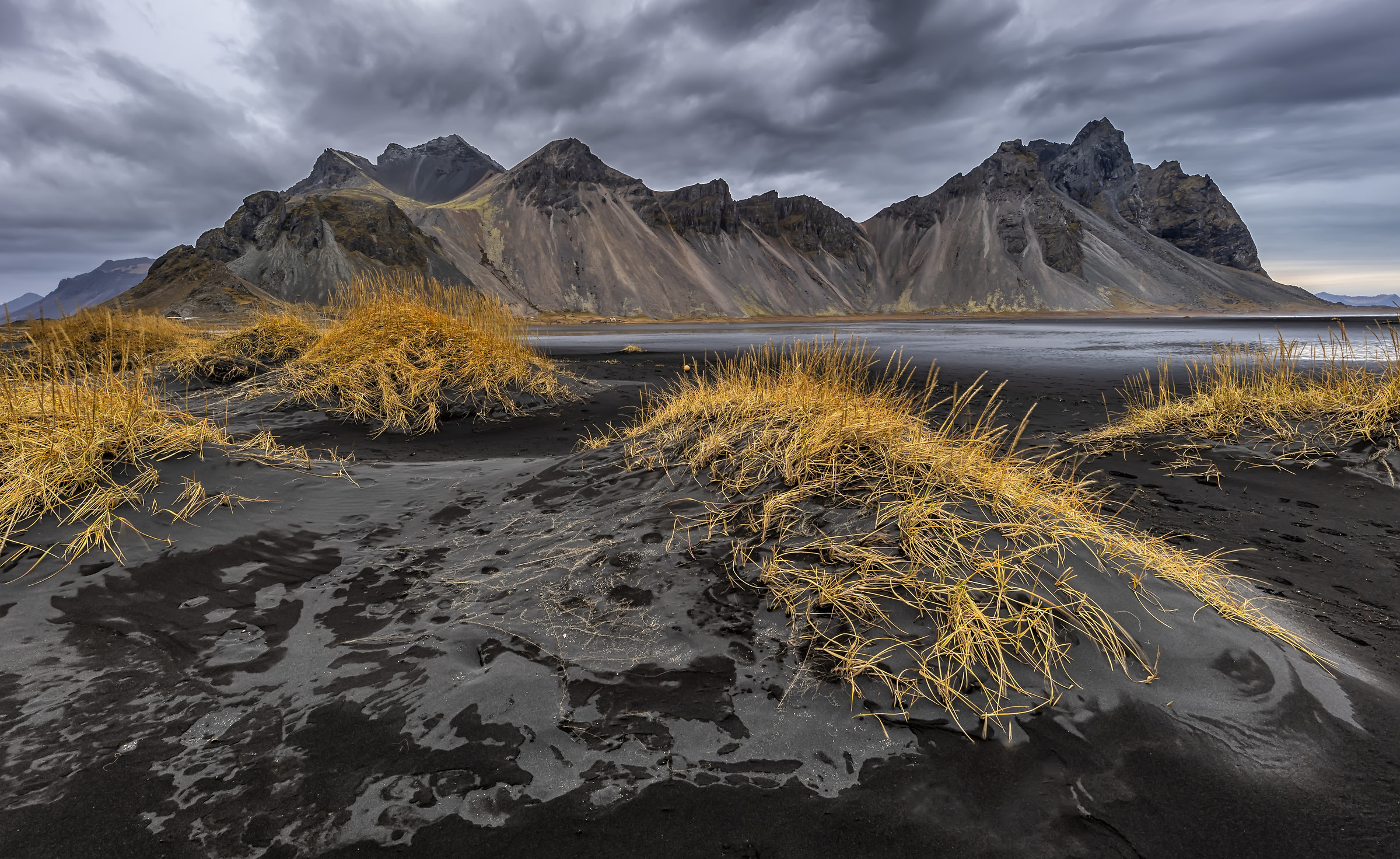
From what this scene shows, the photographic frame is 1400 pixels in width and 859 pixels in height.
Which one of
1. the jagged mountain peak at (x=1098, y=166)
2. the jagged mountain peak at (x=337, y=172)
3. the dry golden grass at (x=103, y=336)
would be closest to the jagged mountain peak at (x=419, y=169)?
the jagged mountain peak at (x=337, y=172)

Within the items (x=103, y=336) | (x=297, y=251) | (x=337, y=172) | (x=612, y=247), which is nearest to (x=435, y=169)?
(x=337, y=172)

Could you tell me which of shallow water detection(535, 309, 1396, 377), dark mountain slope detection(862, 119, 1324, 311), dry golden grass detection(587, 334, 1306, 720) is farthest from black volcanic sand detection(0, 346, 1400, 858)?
dark mountain slope detection(862, 119, 1324, 311)

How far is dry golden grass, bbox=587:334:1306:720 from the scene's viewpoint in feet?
6.74

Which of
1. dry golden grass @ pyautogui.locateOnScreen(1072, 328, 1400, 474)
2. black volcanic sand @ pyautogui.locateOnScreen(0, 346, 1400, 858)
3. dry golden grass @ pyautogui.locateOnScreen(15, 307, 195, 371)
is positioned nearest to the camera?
black volcanic sand @ pyautogui.locateOnScreen(0, 346, 1400, 858)

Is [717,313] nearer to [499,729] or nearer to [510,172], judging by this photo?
[510,172]

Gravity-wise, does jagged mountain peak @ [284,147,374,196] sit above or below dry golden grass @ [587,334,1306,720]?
above

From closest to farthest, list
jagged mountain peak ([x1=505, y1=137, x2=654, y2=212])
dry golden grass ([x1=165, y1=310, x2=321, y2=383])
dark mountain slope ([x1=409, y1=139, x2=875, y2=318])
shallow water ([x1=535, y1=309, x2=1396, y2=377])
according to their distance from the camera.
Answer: dry golden grass ([x1=165, y1=310, x2=321, y2=383]) → shallow water ([x1=535, y1=309, x2=1396, y2=377]) → dark mountain slope ([x1=409, y1=139, x2=875, y2=318]) → jagged mountain peak ([x1=505, y1=137, x2=654, y2=212])

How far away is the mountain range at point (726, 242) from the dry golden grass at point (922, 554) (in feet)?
182

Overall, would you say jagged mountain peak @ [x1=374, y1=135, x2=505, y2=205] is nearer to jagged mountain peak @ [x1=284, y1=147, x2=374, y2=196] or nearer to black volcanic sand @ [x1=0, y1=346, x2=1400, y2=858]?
jagged mountain peak @ [x1=284, y1=147, x2=374, y2=196]

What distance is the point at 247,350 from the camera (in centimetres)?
1032

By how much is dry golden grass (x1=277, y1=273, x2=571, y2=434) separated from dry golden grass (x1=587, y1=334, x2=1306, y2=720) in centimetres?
517

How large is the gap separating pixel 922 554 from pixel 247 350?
12379 millimetres

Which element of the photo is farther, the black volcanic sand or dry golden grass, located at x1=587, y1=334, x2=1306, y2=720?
dry golden grass, located at x1=587, y1=334, x2=1306, y2=720

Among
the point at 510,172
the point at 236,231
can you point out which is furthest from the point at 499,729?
the point at 510,172
